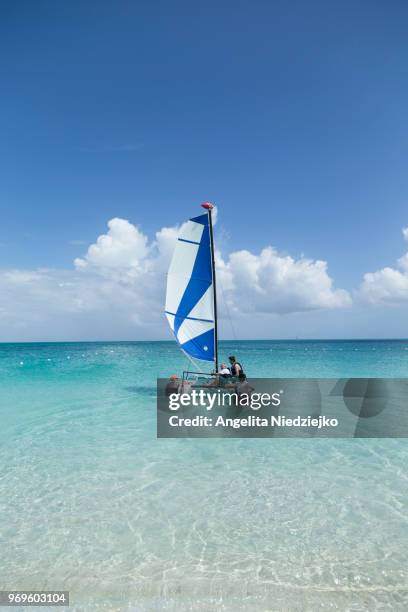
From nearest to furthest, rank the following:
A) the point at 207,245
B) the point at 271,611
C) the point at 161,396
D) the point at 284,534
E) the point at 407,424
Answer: the point at 271,611
the point at 284,534
the point at 407,424
the point at 207,245
the point at 161,396

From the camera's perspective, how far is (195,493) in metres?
8.40

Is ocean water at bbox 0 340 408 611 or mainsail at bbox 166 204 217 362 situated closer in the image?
ocean water at bbox 0 340 408 611

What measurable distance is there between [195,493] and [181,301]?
35.0 feet

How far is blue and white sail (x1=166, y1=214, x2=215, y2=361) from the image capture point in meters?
17.5

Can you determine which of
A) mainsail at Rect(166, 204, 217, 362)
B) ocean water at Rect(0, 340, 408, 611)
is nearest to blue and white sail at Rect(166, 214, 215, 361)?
mainsail at Rect(166, 204, 217, 362)

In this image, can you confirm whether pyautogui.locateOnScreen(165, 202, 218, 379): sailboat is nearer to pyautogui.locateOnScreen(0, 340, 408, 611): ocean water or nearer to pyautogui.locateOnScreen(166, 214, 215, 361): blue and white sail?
pyautogui.locateOnScreen(166, 214, 215, 361): blue and white sail

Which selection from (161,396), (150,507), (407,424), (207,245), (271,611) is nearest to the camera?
(271,611)

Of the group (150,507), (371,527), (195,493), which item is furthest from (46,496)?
(371,527)

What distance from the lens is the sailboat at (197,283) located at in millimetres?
17531

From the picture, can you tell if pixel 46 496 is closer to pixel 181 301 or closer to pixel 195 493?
pixel 195 493

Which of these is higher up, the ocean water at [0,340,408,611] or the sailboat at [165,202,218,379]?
the sailboat at [165,202,218,379]

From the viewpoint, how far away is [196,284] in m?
17.7

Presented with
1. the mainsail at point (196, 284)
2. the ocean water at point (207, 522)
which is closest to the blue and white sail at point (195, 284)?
the mainsail at point (196, 284)

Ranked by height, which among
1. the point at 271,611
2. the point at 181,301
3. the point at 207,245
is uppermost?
the point at 207,245
